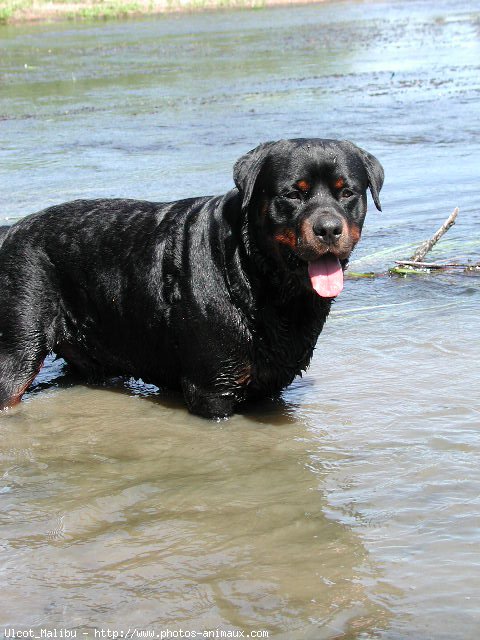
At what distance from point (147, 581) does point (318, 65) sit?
20.0 metres

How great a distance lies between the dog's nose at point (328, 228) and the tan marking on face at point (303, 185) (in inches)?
9.8

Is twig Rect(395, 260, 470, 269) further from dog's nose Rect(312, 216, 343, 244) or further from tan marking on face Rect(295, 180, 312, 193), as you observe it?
dog's nose Rect(312, 216, 343, 244)

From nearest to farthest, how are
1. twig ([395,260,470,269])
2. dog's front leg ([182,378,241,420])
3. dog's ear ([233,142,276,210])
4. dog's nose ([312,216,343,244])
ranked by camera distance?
dog's nose ([312,216,343,244]), dog's ear ([233,142,276,210]), dog's front leg ([182,378,241,420]), twig ([395,260,470,269])

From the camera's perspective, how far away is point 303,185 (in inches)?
187

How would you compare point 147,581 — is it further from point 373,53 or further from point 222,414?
point 373,53

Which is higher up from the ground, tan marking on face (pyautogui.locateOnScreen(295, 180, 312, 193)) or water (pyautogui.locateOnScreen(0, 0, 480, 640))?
tan marking on face (pyautogui.locateOnScreen(295, 180, 312, 193))

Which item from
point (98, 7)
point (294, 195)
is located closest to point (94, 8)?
point (98, 7)

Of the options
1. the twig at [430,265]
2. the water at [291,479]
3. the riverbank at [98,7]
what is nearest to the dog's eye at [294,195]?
the water at [291,479]


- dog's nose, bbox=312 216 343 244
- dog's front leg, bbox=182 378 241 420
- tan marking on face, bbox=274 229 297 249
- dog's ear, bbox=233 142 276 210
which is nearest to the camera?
dog's nose, bbox=312 216 343 244

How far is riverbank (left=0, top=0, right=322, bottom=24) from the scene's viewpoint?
132 feet

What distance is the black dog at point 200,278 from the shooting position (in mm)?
4785

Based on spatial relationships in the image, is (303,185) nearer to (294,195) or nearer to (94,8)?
(294,195)

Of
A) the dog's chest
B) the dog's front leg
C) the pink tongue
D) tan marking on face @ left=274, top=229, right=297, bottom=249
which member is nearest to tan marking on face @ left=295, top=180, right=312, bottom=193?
tan marking on face @ left=274, top=229, right=297, bottom=249

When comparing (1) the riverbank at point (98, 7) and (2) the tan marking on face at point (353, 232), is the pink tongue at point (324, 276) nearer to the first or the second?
(2) the tan marking on face at point (353, 232)
